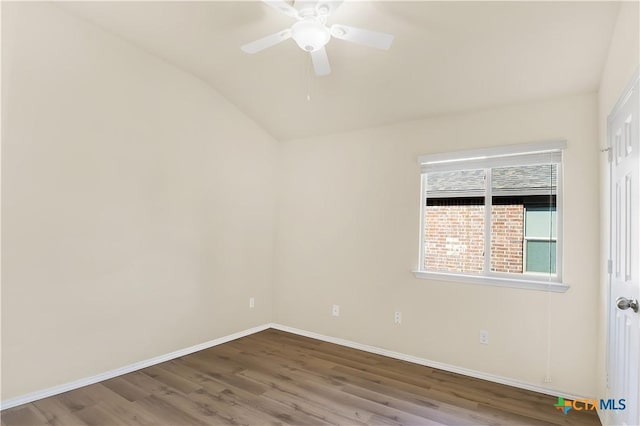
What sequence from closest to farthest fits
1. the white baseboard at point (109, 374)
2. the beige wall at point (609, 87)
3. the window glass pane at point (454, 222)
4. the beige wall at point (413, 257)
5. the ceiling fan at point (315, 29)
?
1. the beige wall at point (609, 87)
2. the ceiling fan at point (315, 29)
3. the white baseboard at point (109, 374)
4. the beige wall at point (413, 257)
5. the window glass pane at point (454, 222)

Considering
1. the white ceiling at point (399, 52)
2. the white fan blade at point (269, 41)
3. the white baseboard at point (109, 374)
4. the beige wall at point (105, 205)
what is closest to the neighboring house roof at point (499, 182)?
the white ceiling at point (399, 52)

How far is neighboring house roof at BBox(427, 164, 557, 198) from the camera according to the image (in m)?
2.82

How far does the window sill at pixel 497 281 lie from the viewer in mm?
2664

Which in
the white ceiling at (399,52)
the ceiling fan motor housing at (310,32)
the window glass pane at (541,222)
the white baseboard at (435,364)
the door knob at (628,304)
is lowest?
the white baseboard at (435,364)

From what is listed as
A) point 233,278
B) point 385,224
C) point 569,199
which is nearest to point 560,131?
point 569,199

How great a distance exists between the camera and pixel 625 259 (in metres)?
1.83

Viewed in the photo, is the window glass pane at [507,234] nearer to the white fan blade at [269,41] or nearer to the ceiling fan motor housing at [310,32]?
the ceiling fan motor housing at [310,32]

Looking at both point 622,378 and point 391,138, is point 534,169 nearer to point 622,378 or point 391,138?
point 391,138

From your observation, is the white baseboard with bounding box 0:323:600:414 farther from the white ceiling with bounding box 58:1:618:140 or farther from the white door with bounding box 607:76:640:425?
the white ceiling with bounding box 58:1:618:140

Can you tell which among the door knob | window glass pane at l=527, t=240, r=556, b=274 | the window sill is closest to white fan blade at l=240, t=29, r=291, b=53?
the door knob

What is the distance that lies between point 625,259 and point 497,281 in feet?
3.68

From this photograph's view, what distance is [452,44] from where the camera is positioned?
2451 mm

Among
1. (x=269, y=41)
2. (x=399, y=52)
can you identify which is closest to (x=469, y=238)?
(x=399, y=52)

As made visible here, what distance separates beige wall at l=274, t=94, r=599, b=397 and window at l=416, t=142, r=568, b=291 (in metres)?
0.10
